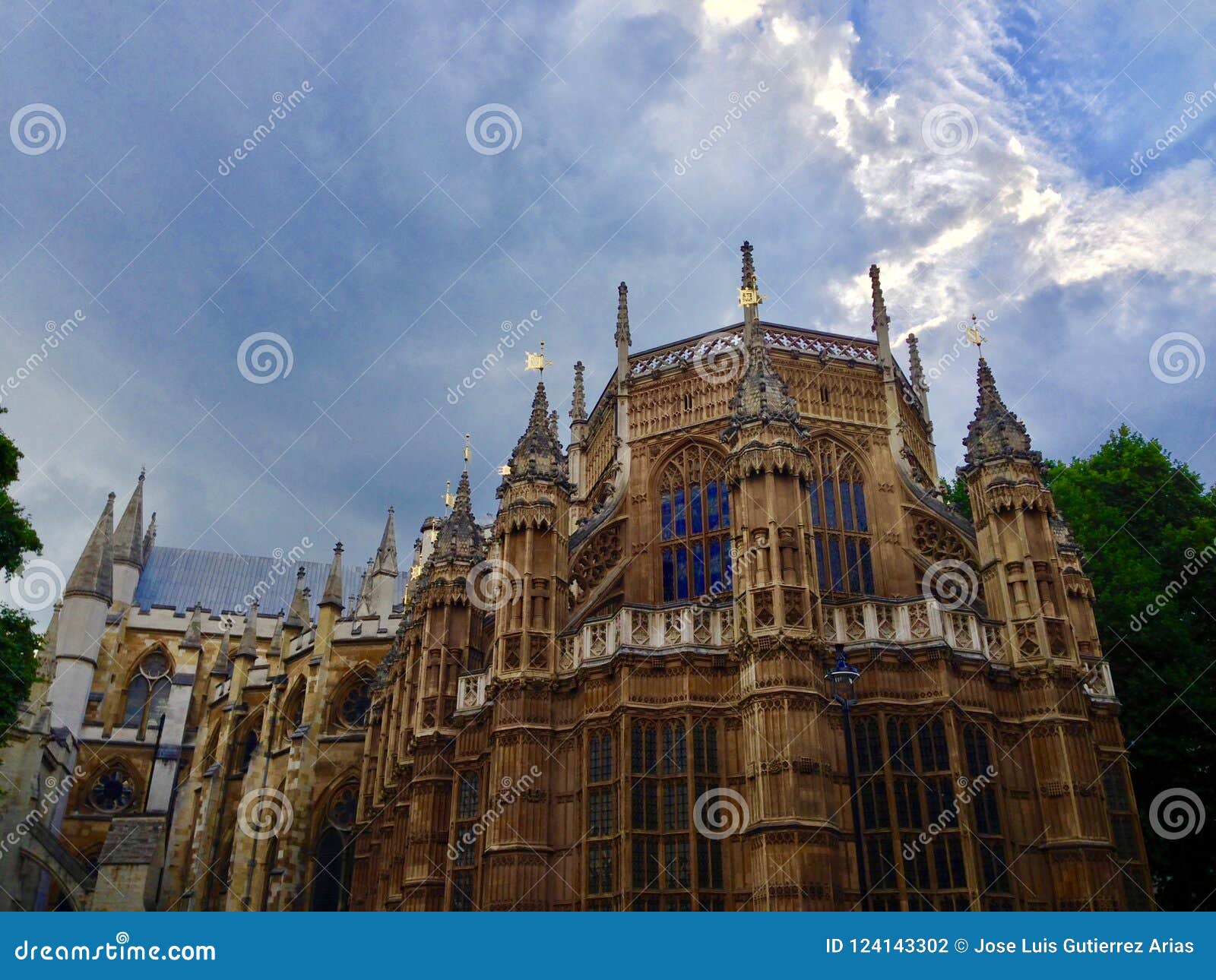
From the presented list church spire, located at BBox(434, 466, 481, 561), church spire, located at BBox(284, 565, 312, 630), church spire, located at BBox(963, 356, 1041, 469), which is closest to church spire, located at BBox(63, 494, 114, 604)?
church spire, located at BBox(284, 565, 312, 630)

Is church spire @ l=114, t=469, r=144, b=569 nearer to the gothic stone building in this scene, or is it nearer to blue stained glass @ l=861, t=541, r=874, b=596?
the gothic stone building

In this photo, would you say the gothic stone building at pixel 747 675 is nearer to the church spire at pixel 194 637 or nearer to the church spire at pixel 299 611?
the church spire at pixel 299 611

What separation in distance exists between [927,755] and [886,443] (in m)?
9.88

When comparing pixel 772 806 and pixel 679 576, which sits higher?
pixel 679 576

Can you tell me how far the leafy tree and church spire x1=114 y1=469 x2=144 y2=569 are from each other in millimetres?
44643

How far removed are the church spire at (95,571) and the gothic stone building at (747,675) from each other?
59.6 feet

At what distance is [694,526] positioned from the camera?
25781mm

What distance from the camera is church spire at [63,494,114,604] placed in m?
51.2

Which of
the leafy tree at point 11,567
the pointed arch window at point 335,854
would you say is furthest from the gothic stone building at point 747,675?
the leafy tree at point 11,567

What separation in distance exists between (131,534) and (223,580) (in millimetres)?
8076

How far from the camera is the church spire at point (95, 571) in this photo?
5125 cm

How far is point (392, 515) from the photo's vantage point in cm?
6322

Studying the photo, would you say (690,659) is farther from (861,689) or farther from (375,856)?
(375,856)
